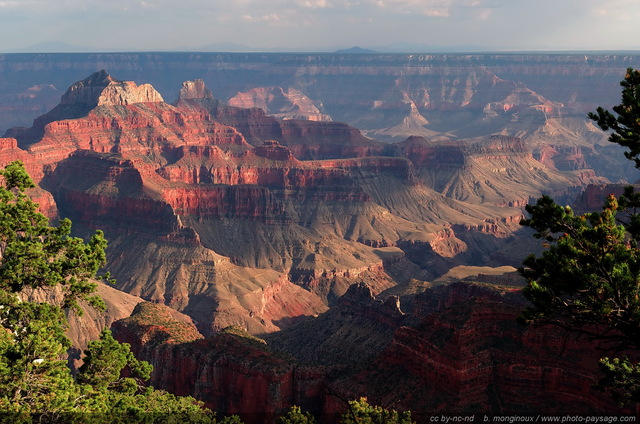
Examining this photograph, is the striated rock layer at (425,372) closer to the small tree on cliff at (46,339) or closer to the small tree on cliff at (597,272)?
the small tree on cliff at (46,339)

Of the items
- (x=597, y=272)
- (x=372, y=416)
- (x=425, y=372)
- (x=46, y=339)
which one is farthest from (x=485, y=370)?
(x=46, y=339)

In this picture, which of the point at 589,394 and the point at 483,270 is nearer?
the point at 589,394

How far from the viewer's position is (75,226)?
17512 cm

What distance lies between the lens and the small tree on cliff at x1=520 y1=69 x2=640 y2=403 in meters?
31.7

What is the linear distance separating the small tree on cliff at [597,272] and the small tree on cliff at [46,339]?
23.8 m

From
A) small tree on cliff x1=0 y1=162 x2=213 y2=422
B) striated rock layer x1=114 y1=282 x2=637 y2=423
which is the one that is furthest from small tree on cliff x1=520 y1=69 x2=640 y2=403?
small tree on cliff x1=0 y1=162 x2=213 y2=422

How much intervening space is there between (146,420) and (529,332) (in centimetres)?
3502

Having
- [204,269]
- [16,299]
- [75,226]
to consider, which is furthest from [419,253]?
[16,299]

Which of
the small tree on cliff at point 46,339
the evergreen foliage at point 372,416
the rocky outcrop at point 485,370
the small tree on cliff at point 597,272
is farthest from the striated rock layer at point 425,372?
the small tree on cliff at point 597,272

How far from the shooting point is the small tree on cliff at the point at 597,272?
31703mm

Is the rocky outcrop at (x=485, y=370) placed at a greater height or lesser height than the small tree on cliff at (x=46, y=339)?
lesser

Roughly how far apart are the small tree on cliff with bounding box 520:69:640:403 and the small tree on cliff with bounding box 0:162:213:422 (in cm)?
2383

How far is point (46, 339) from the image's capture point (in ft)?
128

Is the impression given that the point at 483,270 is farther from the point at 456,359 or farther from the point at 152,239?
the point at 456,359
